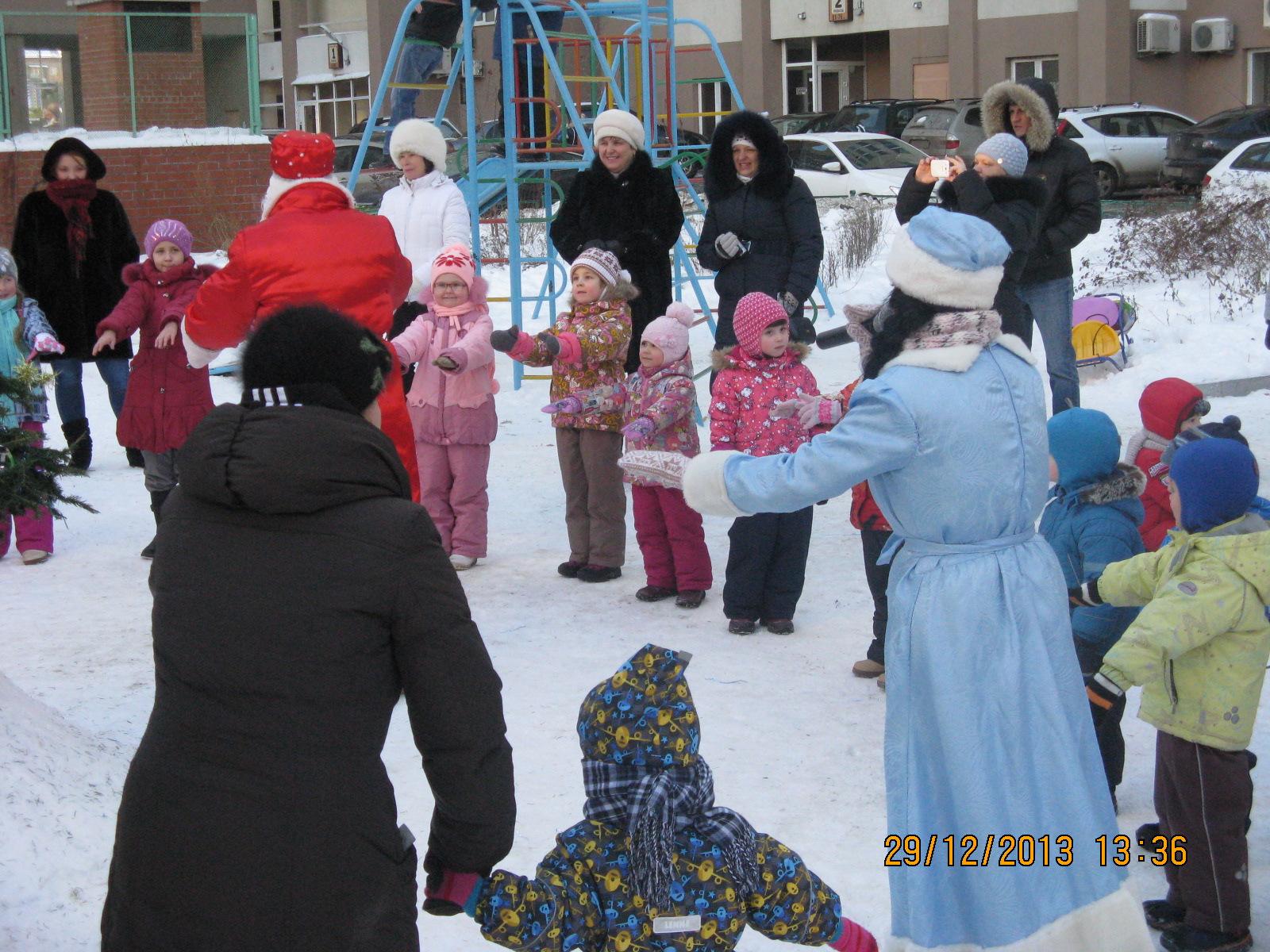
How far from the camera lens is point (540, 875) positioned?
2146 mm

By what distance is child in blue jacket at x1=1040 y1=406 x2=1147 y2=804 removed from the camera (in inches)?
136

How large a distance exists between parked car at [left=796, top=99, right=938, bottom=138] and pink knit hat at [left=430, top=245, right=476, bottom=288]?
69.5ft

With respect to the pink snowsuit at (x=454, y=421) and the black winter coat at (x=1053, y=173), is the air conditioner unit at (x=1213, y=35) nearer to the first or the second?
the black winter coat at (x=1053, y=173)

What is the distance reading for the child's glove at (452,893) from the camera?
2035mm

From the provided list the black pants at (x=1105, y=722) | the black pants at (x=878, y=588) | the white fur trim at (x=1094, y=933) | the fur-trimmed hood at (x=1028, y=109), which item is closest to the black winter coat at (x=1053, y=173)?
the fur-trimmed hood at (x=1028, y=109)

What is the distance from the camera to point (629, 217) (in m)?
7.00

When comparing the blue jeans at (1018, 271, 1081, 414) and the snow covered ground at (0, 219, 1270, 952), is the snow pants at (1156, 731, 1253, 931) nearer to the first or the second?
the snow covered ground at (0, 219, 1270, 952)

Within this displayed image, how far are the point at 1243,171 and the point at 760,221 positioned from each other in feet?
37.5

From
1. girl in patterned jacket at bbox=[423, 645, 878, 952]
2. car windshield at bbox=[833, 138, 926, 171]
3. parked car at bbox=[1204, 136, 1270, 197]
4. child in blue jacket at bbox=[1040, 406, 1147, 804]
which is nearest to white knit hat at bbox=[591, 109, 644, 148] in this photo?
child in blue jacket at bbox=[1040, 406, 1147, 804]

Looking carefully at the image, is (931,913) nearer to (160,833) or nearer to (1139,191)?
(160,833)

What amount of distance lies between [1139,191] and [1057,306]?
16877 millimetres

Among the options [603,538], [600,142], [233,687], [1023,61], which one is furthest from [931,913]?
[1023,61]

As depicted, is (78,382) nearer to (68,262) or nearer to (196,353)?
(68,262)

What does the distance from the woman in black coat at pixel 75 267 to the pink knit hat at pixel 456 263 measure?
7.92 ft
